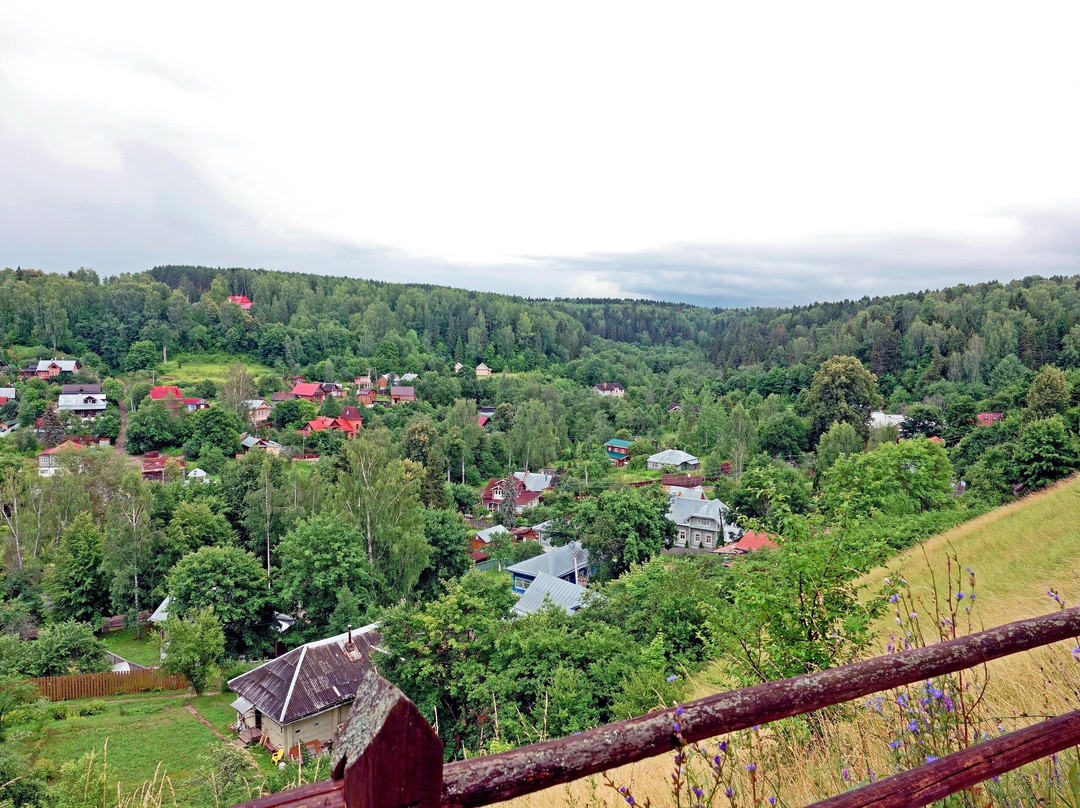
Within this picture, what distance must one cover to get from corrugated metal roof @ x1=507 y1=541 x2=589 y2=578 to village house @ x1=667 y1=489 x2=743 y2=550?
826 cm

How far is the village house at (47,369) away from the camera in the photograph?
6056cm

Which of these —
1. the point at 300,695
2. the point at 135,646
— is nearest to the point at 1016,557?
the point at 300,695

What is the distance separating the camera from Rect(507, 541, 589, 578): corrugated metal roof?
99.0ft

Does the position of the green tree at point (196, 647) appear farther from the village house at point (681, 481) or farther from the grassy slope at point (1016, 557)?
the village house at point (681, 481)

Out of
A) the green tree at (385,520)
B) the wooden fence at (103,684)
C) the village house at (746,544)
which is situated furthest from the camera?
the village house at (746,544)

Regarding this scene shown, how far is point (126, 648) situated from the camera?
2345 cm

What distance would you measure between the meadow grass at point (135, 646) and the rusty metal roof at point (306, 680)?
6.74 m

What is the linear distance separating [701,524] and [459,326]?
225ft

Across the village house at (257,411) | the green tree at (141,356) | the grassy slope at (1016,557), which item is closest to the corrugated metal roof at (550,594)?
the grassy slope at (1016,557)

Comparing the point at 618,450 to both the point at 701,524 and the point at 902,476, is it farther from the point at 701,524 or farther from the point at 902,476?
the point at 902,476

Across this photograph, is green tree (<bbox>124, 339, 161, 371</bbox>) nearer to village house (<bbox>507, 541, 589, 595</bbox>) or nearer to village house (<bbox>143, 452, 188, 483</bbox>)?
village house (<bbox>143, 452, 188, 483</bbox>)

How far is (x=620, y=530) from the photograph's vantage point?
2441 cm

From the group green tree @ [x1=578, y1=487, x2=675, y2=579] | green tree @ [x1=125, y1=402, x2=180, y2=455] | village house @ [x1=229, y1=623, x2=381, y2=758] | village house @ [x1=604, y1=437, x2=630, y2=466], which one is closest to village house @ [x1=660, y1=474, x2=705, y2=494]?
village house @ [x1=604, y1=437, x2=630, y2=466]

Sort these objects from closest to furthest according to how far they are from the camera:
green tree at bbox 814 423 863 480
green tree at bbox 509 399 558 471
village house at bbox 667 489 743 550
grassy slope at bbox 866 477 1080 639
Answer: grassy slope at bbox 866 477 1080 639
village house at bbox 667 489 743 550
green tree at bbox 814 423 863 480
green tree at bbox 509 399 558 471
